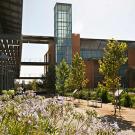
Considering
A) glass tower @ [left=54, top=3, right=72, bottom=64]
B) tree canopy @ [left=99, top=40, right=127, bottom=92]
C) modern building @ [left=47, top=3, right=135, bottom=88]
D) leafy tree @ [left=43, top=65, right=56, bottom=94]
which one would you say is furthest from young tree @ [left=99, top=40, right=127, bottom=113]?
glass tower @ [left=54, top=3, right=72, bottom=64]

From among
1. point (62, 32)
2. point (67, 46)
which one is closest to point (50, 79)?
point (67, 46)

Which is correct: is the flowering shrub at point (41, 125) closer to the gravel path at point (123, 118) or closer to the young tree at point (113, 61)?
the gravel path at point (123, 118)

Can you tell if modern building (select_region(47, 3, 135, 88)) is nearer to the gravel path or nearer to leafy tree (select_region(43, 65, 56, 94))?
leafy tree (select_region(43, 65, 56, 94))

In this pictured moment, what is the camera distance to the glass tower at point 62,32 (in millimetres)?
66812

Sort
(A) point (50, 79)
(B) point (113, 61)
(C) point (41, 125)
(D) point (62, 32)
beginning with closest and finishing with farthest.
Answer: (C) point (41, 125) → (B) point (113, 61) → (A) point (50, 79) → (D) point (62, 32)

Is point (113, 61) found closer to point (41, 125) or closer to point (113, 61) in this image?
point (113, 61)

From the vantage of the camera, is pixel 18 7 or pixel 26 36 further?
pixel 26 36

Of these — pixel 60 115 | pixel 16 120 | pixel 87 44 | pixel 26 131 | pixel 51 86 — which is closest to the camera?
pixel 26 131

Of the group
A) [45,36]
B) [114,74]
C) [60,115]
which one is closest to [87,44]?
[45,36]

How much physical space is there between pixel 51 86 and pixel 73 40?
39.3 ft

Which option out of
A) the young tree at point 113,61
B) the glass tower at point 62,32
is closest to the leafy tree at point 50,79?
the glass tower at point 62,32

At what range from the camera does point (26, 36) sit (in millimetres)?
64438

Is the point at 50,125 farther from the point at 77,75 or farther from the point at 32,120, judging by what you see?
the point at 77,75

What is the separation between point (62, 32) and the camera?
2640 inches
